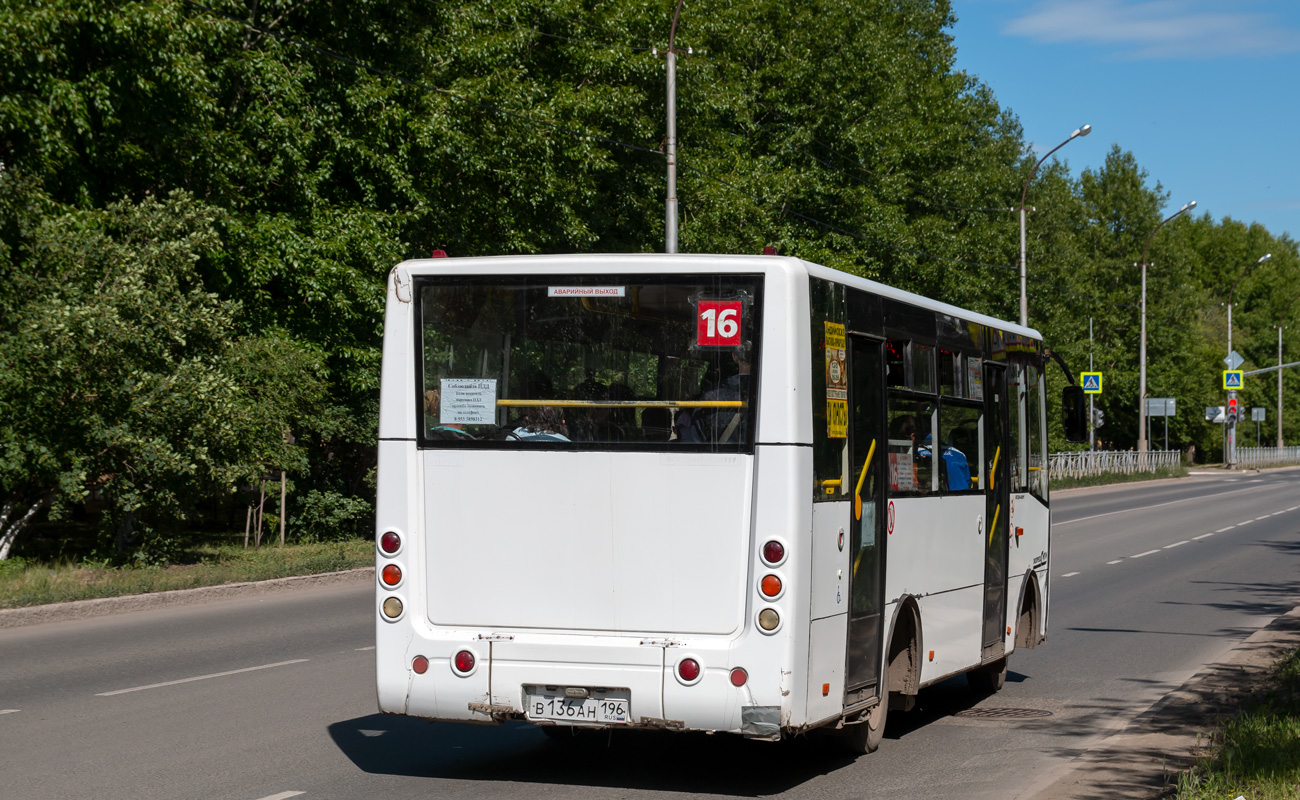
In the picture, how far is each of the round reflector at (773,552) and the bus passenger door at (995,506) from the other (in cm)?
366

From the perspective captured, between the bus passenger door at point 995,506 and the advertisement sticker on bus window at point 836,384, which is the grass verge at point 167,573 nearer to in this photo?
the bus passenger door at point 995,506

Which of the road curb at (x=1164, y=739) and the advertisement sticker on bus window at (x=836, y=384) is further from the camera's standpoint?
the advertisement sticker on bus window at (x=836, y=384)

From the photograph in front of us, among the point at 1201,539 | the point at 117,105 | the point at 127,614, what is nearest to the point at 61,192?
the point at 117,105

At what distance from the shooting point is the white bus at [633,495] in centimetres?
725

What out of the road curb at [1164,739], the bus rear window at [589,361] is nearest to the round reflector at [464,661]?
the bus rear window at [589,361]

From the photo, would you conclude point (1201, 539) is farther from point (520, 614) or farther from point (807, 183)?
point (520, 614)

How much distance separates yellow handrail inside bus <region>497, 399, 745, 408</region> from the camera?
7.43 meters

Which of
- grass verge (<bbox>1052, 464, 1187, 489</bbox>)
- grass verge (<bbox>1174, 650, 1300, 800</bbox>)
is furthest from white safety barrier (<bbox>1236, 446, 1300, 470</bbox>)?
grass verge (<bbox>1174, 650, 1300, 800</bbox>)

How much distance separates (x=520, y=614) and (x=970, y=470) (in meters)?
3.88

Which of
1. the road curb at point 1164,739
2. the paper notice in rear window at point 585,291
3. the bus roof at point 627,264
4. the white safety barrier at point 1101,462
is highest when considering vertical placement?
the bus roof at point 627,264

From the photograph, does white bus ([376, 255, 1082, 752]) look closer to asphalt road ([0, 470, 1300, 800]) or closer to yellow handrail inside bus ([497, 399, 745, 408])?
yellow handrail inside bus ([497, 399, 745, 408])

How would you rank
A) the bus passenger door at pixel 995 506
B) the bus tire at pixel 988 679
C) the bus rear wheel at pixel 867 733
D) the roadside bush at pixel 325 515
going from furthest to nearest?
1. the roadside bush at pixel 325 515
2. the bus tire at pixel 988 679
3. the bus passenger door at pixel 995 506
4. the bus rear wheel at pixel 867 733

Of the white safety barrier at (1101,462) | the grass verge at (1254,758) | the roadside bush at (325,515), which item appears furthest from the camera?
the white safety barrier at (1101,462)

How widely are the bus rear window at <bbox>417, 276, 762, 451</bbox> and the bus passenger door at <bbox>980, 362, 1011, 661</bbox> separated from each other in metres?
3.64
